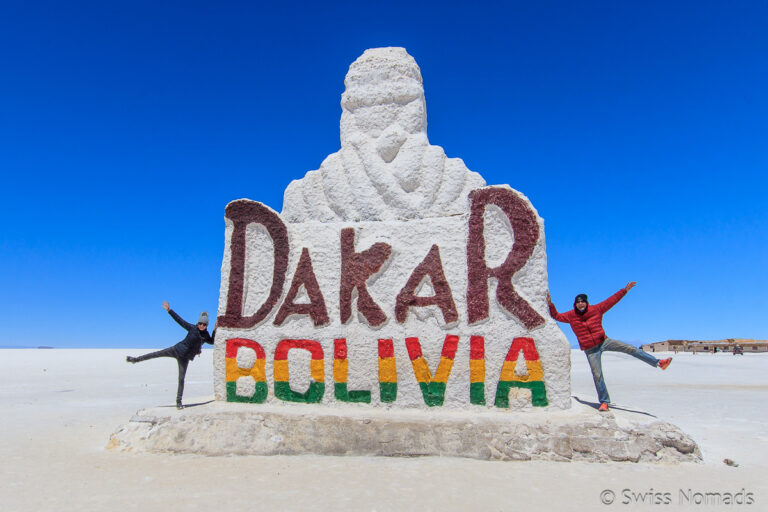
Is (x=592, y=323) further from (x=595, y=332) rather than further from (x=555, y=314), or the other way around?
(x=555, y=314)

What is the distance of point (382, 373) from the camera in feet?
23.8

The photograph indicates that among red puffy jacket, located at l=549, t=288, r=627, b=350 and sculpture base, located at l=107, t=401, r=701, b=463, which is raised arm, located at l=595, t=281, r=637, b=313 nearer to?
red puffy jacket, located at l=549, t=288, r=627, b=350

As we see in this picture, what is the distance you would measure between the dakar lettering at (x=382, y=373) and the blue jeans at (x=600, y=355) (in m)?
0.70

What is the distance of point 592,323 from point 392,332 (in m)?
2.64

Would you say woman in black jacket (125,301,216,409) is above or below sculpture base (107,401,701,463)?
above

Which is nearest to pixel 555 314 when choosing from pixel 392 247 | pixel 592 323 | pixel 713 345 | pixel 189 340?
pixel 592 323

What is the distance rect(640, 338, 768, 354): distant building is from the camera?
38.7 metres

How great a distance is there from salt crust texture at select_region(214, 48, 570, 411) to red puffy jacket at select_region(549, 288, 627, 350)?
282 millimetres

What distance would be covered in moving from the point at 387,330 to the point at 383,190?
6.97 feet

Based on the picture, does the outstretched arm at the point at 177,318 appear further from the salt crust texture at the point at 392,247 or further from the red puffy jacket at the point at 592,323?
the red puffy jacket at the point at 592,323

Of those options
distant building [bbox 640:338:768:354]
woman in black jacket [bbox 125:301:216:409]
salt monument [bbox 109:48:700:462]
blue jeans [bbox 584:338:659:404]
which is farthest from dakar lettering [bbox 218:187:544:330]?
distant building [bbox 640:338:768:354]

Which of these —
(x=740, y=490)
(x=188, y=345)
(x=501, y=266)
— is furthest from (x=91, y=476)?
(x=740, y=490)

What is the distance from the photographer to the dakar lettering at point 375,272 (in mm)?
7188

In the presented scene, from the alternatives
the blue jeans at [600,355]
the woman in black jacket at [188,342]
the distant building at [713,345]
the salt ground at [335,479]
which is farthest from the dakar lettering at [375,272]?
the distant building at [713,345]
